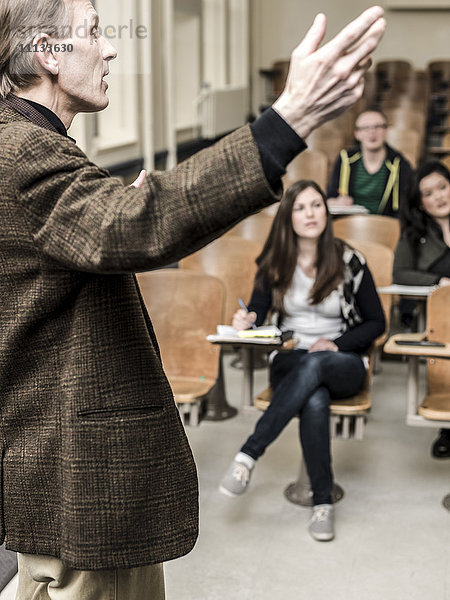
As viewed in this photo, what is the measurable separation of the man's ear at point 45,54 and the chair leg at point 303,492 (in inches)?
94.2

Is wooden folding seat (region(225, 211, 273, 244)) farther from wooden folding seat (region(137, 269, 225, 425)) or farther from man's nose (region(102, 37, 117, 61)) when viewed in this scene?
man's nose (region(102, 37, 117, 61))

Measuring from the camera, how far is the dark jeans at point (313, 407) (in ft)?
10.6

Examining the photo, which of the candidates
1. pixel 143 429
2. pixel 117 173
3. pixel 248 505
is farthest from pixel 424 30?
pixel 143 429

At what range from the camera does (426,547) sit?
3.08m

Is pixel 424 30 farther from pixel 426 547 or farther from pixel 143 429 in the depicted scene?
pixel 143 429

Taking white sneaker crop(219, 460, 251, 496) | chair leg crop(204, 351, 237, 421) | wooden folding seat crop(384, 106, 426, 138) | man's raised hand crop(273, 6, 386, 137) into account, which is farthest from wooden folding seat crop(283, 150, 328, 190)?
man's raised hand crop(273, 6, 386, 137)

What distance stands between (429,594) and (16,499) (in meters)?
1.82

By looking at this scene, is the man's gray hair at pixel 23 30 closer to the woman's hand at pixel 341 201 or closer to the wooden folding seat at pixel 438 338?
the wooden folding seat at pixel 438 338

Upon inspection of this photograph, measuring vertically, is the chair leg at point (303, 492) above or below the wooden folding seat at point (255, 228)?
below

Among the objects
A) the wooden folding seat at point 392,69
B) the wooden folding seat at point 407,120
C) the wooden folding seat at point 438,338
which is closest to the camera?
the wooden folding seat at point 438,338

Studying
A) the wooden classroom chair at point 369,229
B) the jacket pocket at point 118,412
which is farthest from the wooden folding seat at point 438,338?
the jacket pocket at point 118,412

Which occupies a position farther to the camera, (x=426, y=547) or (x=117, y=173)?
(x=117, y=173)

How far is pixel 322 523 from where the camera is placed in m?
3.16

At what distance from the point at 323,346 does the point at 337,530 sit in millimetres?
715
